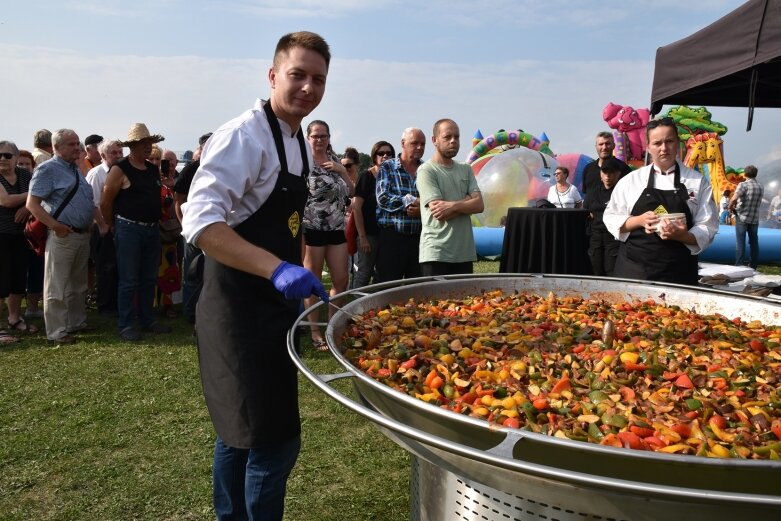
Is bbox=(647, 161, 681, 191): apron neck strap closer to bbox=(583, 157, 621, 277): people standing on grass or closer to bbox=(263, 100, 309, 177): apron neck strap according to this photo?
bbox=(583, 157, 621, 277): people standing on grass

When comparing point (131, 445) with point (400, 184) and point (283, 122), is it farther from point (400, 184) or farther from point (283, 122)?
point (400, 184)

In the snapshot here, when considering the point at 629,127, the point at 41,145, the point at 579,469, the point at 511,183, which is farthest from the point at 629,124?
the point at 579,469

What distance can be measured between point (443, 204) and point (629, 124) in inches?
544

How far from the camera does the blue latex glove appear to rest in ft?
5.68

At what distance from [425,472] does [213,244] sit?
965 millimetres

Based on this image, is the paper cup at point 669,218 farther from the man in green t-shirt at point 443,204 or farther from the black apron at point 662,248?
the man in green t-shirt at point 443,204

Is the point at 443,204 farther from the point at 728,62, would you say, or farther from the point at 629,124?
the point at 629,124

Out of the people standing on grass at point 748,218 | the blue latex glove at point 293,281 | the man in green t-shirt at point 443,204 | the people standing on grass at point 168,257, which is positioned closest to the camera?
the blue latex glove at point 293,281

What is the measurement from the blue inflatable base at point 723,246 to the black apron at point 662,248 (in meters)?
8.02

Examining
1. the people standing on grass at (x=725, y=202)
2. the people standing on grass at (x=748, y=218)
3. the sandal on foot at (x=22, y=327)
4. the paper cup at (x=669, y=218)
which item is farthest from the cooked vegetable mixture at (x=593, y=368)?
the people standing on grass at (x=725, y=202)

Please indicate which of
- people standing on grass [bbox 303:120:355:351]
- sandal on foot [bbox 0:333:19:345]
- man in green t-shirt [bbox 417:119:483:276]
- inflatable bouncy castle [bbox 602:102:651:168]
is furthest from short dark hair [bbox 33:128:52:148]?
inflatable bouncy castle [bbox 602:102:651:168]

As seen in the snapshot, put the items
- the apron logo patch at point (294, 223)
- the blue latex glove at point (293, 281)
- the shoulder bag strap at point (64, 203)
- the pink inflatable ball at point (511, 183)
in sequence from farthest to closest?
the pink inflatable ball at point (511, 183) → the shoulder bag strap at point (64, 203) → the apron logo patch at point (294, 223) → the blue latex glove at point (293, 281)

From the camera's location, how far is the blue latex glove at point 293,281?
1.73 meters

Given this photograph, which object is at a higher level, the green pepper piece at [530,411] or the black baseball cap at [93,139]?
the black baseball cap at [93,139]
